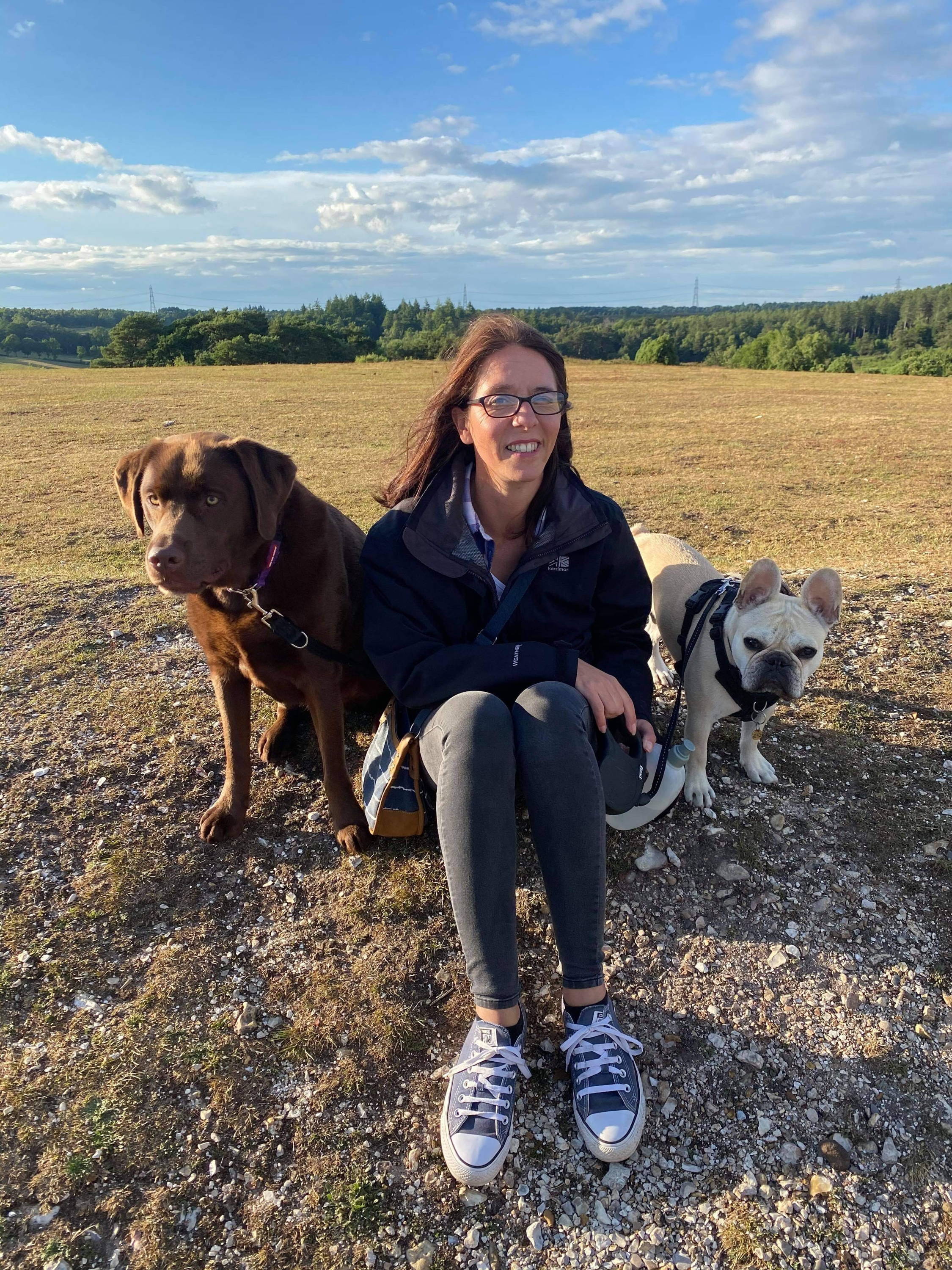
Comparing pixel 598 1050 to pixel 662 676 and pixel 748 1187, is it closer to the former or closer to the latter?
pixel 748 1187

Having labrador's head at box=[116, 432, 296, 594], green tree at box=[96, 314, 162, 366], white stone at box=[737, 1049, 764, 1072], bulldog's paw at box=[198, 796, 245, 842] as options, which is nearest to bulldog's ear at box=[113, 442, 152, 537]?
labrador's head at box=[116, 432, 296, 594]

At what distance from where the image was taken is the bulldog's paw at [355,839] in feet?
10.00

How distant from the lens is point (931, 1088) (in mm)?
2184

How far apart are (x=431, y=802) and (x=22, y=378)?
31910 millimetres

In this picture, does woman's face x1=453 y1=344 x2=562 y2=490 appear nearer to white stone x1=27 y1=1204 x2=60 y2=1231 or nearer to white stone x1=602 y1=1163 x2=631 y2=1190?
white stone x1=602 y1=1163 x2=631 y2=1190

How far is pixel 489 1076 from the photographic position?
212 centimetres

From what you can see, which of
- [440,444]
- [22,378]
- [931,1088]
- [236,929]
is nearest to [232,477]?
[440,444]

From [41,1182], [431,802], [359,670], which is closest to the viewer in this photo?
[41,1182]

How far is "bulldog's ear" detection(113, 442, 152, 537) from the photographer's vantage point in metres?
2.75

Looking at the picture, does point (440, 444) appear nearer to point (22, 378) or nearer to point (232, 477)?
point (232, 477)

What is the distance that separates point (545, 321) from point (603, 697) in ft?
76.8

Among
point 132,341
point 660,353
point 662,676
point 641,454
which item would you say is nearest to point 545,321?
A: point 641,454

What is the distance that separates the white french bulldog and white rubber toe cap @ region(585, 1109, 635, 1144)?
4.80 ft

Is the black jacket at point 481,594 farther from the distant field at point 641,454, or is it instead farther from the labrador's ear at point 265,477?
the distant field at point 641,454
